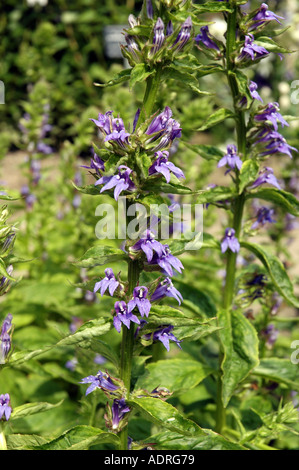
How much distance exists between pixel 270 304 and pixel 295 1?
720 cm

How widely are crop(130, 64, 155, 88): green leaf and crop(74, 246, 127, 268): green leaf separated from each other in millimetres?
550

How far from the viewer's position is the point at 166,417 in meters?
1.76

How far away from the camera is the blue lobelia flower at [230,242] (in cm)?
242

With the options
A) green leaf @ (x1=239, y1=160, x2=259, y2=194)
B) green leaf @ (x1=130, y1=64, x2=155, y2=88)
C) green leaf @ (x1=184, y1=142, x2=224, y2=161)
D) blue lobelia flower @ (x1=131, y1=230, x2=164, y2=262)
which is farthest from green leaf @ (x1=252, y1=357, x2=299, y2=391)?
green leaf @ (x1=130, y1=64, x2=155, y2=88)

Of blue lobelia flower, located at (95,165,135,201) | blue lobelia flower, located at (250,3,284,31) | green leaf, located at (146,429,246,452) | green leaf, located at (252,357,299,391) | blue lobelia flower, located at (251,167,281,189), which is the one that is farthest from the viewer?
green leaf, located at (252,357,299,391)

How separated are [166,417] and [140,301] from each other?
1.22 feet

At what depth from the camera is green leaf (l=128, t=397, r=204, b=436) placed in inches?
67.7

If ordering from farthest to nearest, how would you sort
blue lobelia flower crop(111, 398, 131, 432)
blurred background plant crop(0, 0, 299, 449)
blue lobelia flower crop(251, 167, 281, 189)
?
blurred background plant crop(0, 0, 299, 449), blue lobelia flower crop(251, 167, 281, 189), blue lobelia flower crop(111, 398, 131, 432)

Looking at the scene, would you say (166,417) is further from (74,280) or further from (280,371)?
(74,280)

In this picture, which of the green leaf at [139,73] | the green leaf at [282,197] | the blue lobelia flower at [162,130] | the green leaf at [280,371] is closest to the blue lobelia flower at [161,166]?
the blue lobelia flower at [162,130]

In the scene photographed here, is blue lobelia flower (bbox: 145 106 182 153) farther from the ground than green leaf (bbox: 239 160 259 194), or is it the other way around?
blue lobelia flower (bbox: 145 106 182 153)

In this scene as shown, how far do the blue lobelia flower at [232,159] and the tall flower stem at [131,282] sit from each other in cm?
59

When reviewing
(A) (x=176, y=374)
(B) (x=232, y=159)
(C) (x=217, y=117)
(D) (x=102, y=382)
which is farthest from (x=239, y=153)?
(D) (x=102, y=382)

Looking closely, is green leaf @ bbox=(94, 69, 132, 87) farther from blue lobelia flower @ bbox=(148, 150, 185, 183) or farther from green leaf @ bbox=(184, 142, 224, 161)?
green leaf @ bbox=(184, 142, 224, 161)
